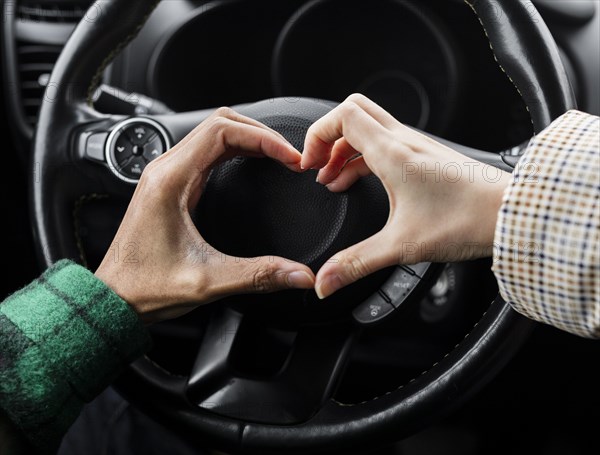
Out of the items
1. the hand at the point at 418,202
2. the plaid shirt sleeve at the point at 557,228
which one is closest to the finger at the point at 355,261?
the hand at the point at 418,202

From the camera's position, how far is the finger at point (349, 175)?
78 centimetres

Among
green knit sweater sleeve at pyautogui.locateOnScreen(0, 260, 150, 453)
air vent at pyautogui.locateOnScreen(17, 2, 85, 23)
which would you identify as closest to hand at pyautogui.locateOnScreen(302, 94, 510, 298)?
green knit sweater sleeve at pyautogui.locateOnScreen(0, 260, 150, 453)

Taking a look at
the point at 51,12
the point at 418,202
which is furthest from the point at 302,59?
the point at 418,202

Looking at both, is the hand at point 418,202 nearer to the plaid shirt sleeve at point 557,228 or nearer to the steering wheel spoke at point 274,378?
the plaid shirt sleeve at point 557,228

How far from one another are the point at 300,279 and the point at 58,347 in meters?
0.25

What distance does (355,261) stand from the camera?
69 cm

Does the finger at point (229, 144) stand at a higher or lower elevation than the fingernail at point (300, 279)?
higher

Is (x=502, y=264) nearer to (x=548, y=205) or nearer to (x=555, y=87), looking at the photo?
(x=548, y=205)

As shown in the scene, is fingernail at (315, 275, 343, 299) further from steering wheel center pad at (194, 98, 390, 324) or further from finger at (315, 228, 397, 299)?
steering wheel center pad at (194, 98, 390, 324)

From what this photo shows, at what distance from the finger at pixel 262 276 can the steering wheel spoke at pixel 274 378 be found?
0.18 m

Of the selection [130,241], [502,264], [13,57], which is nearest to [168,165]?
[130,241]

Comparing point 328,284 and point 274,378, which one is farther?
point 274,378

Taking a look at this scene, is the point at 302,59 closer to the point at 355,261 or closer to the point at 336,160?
the point at 336,160

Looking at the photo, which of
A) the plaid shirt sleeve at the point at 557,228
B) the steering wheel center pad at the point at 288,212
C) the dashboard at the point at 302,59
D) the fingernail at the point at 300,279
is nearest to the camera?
the plaid shirt sleeve at the point at 557,228
